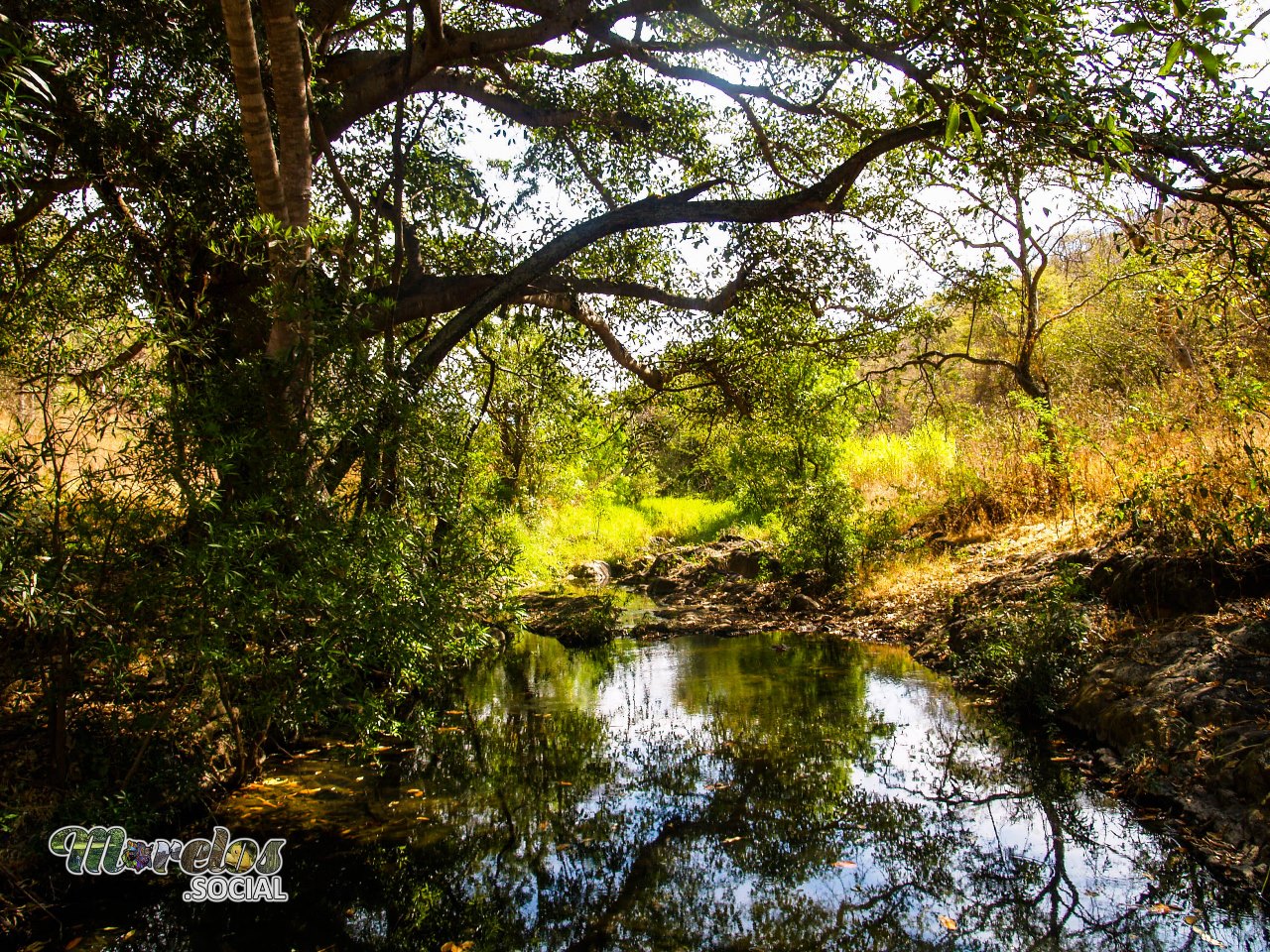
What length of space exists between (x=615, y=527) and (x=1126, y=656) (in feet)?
60.5

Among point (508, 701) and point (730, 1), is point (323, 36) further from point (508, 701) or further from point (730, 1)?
point (508, 701)

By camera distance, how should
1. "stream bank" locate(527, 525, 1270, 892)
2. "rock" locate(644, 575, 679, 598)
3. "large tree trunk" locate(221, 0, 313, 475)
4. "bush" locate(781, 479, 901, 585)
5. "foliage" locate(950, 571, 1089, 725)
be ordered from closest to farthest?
1. "large tree trunk" locate(221, 0, 313, 475)
2. "stream bank" locate(527, 525, 1270, 892)
3. "foliage" locate(950, 571, 1089, 725)
4. "bush" locate(781, 479, 901, 585)
5. "rock" locate(644, 575, 679, 598)

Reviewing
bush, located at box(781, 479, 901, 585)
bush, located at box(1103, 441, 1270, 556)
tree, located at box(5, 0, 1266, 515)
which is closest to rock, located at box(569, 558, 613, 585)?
bush, located at box(781, 479, 901, 585)

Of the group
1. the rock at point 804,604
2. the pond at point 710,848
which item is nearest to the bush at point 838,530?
the rock at point 804,604

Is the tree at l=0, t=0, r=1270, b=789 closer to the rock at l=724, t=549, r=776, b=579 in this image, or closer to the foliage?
the foliage

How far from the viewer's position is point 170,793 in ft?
17.1

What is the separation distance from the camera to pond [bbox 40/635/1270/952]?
162 inches

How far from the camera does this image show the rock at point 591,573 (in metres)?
20.4

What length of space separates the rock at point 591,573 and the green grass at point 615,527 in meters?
0.29

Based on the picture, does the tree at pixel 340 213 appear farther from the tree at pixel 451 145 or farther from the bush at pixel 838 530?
the bush at pixel 838 530

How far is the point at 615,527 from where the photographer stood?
961 inches

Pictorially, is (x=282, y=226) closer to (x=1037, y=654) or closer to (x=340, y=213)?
(x=340, y=213)

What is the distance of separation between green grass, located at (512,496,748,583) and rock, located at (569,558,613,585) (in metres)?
0.29

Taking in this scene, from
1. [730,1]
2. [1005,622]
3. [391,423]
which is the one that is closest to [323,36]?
[730,1]
